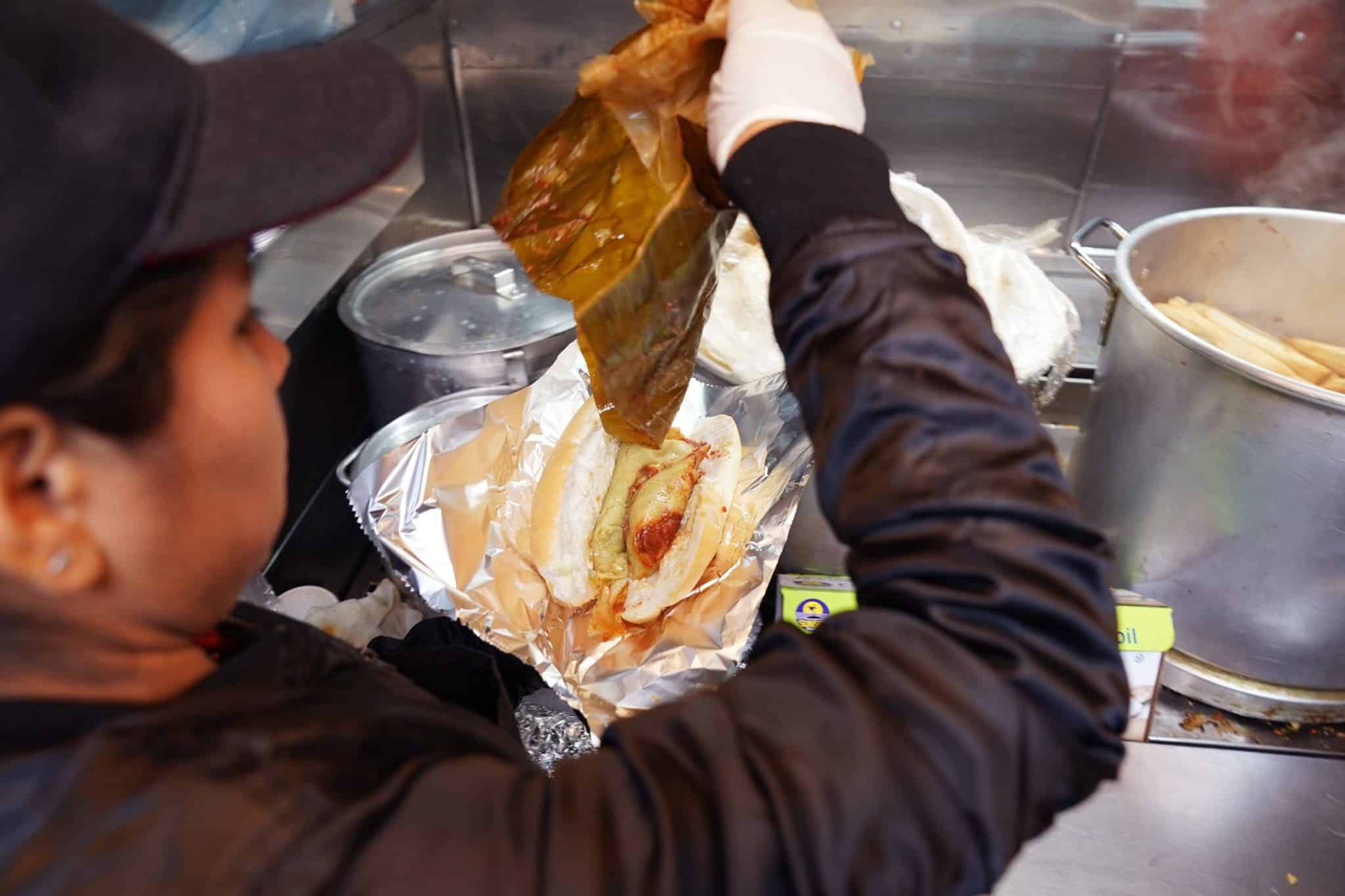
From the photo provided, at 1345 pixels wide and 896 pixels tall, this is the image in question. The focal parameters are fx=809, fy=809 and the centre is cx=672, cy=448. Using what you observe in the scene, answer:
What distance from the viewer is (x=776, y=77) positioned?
56cm

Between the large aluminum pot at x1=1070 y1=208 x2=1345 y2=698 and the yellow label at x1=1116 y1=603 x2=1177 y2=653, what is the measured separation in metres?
0.04

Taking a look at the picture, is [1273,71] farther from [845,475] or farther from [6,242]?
[6,242]

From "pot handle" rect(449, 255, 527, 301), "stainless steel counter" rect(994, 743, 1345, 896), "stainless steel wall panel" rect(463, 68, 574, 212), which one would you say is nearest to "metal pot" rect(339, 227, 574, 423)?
"pot handle" rect(449, 255, 527, 301)

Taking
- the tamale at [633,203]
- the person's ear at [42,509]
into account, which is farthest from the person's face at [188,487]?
the tamale at [633,203]

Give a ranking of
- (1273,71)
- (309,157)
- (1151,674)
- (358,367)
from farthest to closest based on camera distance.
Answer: (358,367)
(1273,71)
(1151,674)
(309,157)

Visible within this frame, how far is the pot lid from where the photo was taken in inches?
48.4

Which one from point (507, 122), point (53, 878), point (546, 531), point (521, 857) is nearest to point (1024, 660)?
point (521, 857)

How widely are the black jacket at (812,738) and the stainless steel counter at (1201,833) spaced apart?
586mm

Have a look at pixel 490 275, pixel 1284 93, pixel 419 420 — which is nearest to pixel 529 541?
pixel 419 420

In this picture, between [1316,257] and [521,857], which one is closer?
[521,857]

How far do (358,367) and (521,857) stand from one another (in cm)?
129

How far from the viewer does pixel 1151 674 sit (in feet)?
3.26

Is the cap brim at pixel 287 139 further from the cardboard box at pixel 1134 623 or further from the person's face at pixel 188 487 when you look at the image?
the cardboard box at pixel 1134 623

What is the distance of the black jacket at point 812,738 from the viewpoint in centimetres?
34
